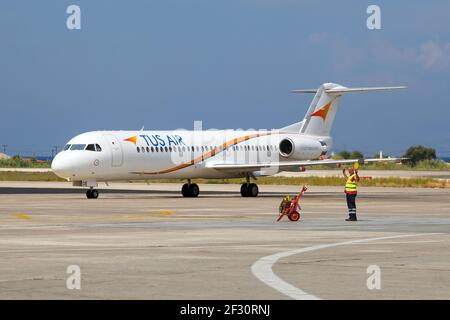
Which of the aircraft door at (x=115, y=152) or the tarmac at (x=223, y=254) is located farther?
the aircraft door at (x=115, y=152)

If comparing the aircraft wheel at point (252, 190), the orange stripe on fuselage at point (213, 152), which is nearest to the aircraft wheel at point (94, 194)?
the orange stripe on fuselage at point (213, 152)

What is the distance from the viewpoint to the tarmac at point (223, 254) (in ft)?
47.4

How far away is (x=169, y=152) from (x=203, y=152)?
2271 mm

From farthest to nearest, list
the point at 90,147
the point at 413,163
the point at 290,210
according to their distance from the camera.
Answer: the point at 413,163
the point at 90,147
the point at 290,210

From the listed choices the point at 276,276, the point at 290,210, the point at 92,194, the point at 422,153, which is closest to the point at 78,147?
the point at 92,194

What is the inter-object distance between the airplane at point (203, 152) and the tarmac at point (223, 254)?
1171 cm

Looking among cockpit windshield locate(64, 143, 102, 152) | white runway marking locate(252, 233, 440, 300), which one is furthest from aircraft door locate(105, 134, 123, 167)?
white runway marking locate(252, 233, 440, 300)

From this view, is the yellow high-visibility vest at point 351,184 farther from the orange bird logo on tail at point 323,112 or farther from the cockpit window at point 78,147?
the orange bird logo on tail at point 323,112

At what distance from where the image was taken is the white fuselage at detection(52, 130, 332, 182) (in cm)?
4816

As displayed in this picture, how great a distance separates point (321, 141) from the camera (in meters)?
56.9

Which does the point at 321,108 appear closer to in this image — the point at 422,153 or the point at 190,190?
the point at 190,190

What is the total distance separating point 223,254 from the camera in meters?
19.8

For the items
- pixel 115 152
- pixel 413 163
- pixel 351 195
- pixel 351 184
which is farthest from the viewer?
pixel 413 163

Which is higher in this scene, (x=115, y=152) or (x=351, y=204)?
(x=115, y=152)
